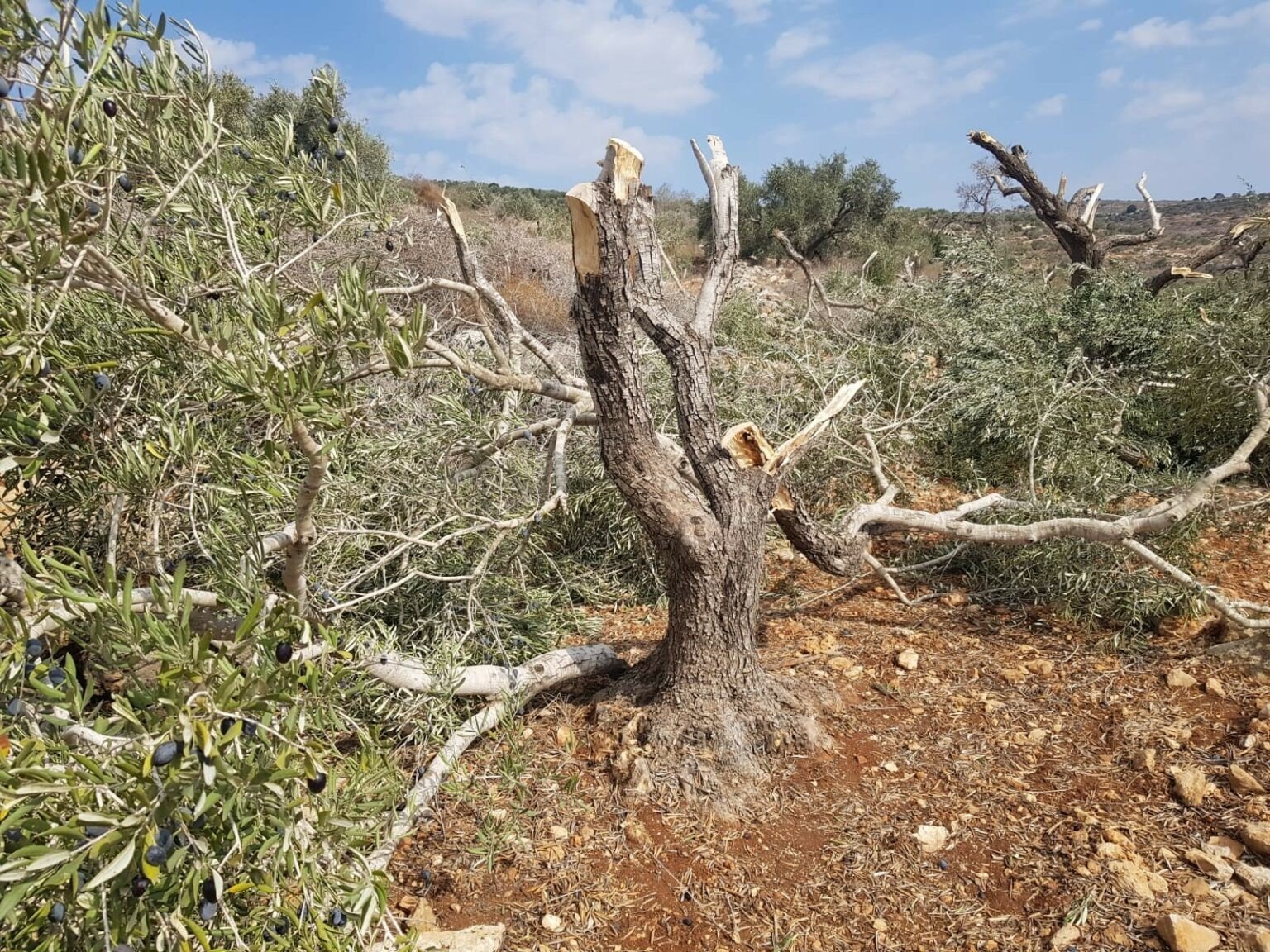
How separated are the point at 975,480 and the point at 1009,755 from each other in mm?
2967

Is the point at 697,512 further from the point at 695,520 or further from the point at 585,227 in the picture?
the point at 585,227

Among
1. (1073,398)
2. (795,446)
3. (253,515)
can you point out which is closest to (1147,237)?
(1073,398)

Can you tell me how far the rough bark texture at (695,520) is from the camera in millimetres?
2463

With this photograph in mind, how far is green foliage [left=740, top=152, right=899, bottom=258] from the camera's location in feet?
64.4

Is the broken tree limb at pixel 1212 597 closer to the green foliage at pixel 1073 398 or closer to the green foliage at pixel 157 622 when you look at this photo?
the green foliage at pixel 1073 398

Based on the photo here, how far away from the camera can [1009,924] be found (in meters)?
2.06

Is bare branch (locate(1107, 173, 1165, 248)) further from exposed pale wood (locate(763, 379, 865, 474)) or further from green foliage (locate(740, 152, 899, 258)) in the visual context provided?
green foliage (locate(740, 152, 899, 258))

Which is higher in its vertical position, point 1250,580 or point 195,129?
point 195,129

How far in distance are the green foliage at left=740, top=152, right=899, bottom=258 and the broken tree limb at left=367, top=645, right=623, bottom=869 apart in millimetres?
18173

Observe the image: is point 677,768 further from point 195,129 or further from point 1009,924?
point 195,129

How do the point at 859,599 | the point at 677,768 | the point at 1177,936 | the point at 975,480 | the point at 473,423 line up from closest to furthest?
the point at 1177,936, the point at 677,768, the point at 473,423, the point at 859,599, the point at 975,480

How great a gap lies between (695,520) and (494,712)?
1068 mm

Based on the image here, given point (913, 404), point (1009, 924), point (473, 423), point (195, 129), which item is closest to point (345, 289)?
point (195, 129)

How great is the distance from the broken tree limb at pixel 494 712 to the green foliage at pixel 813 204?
18173 millimetres
